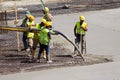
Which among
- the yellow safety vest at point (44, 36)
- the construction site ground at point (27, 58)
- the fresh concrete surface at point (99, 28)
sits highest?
the yellow safety vest at point (44, 36)

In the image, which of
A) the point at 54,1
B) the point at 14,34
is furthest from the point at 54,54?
the point at 54,1

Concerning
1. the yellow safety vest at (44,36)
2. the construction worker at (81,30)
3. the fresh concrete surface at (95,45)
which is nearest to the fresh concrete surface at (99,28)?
the fresh concrete surface at (95,45)

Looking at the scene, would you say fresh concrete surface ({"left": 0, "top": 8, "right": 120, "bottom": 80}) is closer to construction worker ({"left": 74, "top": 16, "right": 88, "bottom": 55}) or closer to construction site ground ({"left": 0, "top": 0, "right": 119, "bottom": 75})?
construction site ground ({"left": 0, "top": 0, "right": 119, "bottom": 75})

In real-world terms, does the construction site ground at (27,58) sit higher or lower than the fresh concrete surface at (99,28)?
lower

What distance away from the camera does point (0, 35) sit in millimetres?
23953

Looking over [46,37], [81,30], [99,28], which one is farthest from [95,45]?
[99,28]

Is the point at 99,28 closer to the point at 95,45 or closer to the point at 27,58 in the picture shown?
the point at 95,45

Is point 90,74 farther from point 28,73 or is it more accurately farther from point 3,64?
point 3,64

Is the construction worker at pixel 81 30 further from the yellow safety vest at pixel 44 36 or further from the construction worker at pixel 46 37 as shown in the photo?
the yellow safety vest at pixel 44 36

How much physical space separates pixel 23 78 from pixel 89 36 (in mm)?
7800

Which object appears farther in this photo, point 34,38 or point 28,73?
point 34,38

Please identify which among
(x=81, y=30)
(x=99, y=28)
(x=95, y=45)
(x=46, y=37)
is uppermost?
(x=81, y=30)

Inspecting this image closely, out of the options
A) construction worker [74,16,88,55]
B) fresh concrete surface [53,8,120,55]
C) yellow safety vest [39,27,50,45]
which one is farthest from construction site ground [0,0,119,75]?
fresh concrete surface [53,8,120,55]

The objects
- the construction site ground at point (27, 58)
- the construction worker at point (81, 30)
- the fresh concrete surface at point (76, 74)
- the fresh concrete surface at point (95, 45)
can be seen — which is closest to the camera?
the fresh concrete surface at point (76, 74)
